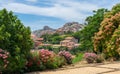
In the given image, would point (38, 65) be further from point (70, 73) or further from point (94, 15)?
point (94, 15)

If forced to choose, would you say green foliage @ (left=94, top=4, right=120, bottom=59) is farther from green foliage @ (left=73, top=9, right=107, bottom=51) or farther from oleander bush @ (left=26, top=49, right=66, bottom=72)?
green foliage @ (left=73, top=9, right=107, bottom=51)

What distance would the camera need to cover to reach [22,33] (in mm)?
11828

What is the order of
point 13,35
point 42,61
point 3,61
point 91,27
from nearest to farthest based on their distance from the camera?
point 3,61 → point 13,35 → point 42,61 → point 91,27

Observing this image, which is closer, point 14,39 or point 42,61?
point 14,39

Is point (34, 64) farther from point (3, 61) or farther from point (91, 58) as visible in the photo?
point (91, 58)

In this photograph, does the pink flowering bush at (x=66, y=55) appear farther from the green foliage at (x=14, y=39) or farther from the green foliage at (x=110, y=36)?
the green foliage at (x=110, y=36)

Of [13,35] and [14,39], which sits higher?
[13,35]

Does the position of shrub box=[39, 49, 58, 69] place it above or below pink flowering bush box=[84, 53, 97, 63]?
above

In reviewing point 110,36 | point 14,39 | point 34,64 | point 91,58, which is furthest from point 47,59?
point 110,36

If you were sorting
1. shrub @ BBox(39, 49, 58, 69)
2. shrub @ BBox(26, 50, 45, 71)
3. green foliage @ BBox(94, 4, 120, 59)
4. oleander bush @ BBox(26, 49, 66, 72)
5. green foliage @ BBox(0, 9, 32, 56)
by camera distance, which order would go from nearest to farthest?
green foliage @ BBox(0, 9, 32, 56)
shrub @ BBox(26, 50, 45, 71)
oleander bush @ BBox(26, 49, 66, 72)
shrub @ BBox(39, 49, 58, 69)
green foliage @ BBox(94, 4, 120, 59)

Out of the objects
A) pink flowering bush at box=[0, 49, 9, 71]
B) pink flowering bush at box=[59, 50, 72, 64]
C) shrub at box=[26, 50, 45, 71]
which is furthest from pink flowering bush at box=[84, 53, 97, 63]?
pink flowering bush at box=[0, 49, 9, 71]

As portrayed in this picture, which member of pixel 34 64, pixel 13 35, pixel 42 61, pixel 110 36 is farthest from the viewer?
pixel 110 36

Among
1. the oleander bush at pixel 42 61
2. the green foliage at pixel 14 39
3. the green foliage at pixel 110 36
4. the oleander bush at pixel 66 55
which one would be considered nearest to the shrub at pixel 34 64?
the oleander bush at pixel 42 61

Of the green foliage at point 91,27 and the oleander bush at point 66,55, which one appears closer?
the oleander bush at point 66,55
